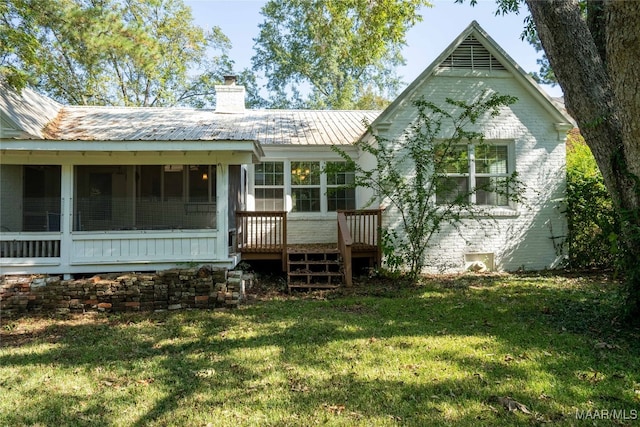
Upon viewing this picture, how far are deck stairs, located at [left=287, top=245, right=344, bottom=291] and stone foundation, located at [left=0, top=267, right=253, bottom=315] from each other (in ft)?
5.48

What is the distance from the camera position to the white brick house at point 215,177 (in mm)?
7777

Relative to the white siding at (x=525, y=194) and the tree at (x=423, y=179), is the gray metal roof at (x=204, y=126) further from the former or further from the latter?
the white siding at (x=525, y=194)

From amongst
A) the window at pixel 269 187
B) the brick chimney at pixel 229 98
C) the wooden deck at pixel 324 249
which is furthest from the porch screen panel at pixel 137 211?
the brick chimney at pixel 229 98

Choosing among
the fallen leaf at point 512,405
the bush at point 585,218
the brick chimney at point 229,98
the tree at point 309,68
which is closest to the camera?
the fallen leaf at point 512,405

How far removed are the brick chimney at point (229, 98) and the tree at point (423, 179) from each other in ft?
20.2

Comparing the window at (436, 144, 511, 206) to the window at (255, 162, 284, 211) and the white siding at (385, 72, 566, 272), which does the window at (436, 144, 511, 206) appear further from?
the window at (255, 162, 284, 211)

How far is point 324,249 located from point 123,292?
4324 millimetres

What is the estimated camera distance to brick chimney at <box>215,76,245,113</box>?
46.0ft

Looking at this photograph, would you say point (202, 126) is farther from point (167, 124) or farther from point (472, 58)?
point (472, 58)

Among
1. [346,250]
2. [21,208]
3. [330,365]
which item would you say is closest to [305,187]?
[346,250]

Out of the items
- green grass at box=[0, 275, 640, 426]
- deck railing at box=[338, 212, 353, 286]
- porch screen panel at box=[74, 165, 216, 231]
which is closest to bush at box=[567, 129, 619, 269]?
green grass at box=[0, 275, 640, 426]

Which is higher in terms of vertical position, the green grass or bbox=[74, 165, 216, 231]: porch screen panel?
bbox=[74, 165, 216, 231]: porch screen panel

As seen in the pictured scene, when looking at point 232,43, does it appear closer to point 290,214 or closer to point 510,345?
point 290,214

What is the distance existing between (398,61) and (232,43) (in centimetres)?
1265
